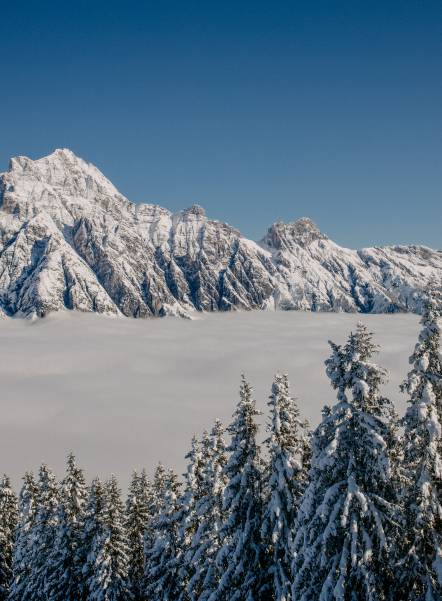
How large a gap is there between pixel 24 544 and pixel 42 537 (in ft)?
12.0

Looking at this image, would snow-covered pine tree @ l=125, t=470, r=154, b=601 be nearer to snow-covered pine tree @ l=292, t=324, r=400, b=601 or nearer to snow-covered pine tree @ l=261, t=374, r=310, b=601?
snow-covered pine tree @ l=261, t=374, r=310, b=601

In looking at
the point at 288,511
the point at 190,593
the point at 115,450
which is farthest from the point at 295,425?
the point at 115,450

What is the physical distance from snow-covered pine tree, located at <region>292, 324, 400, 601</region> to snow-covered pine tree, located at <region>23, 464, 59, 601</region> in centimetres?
2613

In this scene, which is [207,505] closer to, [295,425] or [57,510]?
[295,425]

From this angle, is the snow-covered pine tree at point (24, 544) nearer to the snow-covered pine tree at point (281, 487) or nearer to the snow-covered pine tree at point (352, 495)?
the snow-covered pine tree at point (281, 487)

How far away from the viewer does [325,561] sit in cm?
1758

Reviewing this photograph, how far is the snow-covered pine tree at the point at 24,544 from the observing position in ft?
132

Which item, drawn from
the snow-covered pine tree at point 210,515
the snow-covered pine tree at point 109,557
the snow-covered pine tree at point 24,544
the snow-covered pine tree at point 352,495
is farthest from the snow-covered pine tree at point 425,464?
the snow-covered pine tree at point 24,544

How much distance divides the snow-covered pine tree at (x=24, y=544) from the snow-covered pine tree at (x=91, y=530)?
5.70m

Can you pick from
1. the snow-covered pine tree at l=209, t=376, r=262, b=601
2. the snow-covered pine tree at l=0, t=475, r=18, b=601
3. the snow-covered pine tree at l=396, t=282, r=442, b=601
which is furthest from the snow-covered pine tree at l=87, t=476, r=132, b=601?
the snow-covered pine tree at l=396, t=282, r=442, b=601

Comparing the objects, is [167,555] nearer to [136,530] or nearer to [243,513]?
[136,530]

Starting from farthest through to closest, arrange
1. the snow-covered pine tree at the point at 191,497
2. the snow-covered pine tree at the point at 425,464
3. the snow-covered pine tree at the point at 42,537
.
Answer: the snow-covered pine tree at the point at 42,537
the snow-covered pine tree at the point at 191,497
the snow-covered pine tree at the point at 425,464

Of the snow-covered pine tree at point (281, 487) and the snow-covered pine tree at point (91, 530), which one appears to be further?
the snow-covered pine tree at point (91, 530)

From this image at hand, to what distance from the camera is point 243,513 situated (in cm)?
2281
